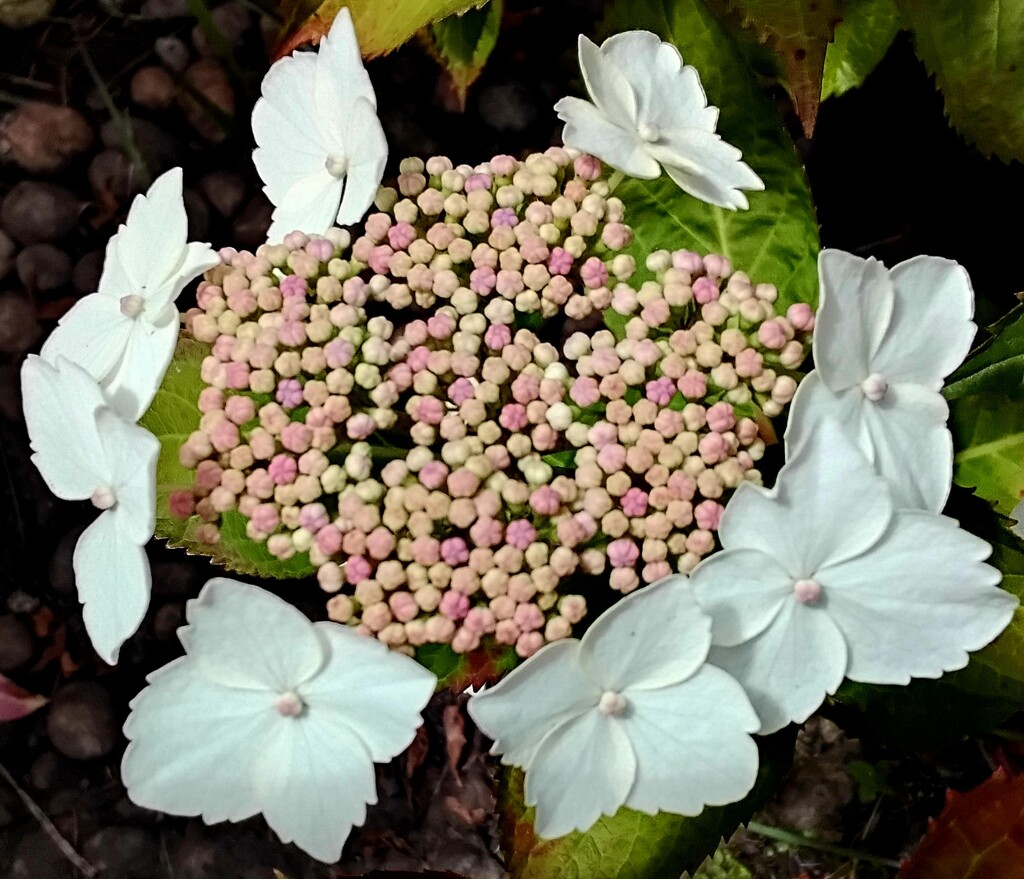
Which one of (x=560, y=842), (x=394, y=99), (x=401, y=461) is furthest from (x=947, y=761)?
(x=394, y=99)

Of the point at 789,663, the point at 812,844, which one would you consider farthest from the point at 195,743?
the point at 812,844

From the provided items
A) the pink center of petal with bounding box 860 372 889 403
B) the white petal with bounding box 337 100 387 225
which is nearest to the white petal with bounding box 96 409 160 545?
the white petal with bounding box 337 100 387 225

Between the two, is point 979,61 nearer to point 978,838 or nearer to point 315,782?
point 978,838

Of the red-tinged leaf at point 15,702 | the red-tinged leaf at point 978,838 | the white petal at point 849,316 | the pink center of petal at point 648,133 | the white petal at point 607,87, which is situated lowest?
the red-tinged leaf at point 15,702

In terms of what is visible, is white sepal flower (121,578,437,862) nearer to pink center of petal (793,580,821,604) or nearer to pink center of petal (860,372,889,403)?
pink center of petal (793,580,821,604)

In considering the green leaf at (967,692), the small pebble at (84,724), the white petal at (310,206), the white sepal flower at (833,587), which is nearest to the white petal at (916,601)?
the white sepal flower at (833,587)

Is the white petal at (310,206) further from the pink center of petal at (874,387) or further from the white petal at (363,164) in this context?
the pink center of petal at (874,387)

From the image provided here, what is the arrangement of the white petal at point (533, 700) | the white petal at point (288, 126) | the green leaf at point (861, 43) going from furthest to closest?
the green leaf at point (861, 43) < the white petal at point (288, 126) < the white petal at point (533, 700)
